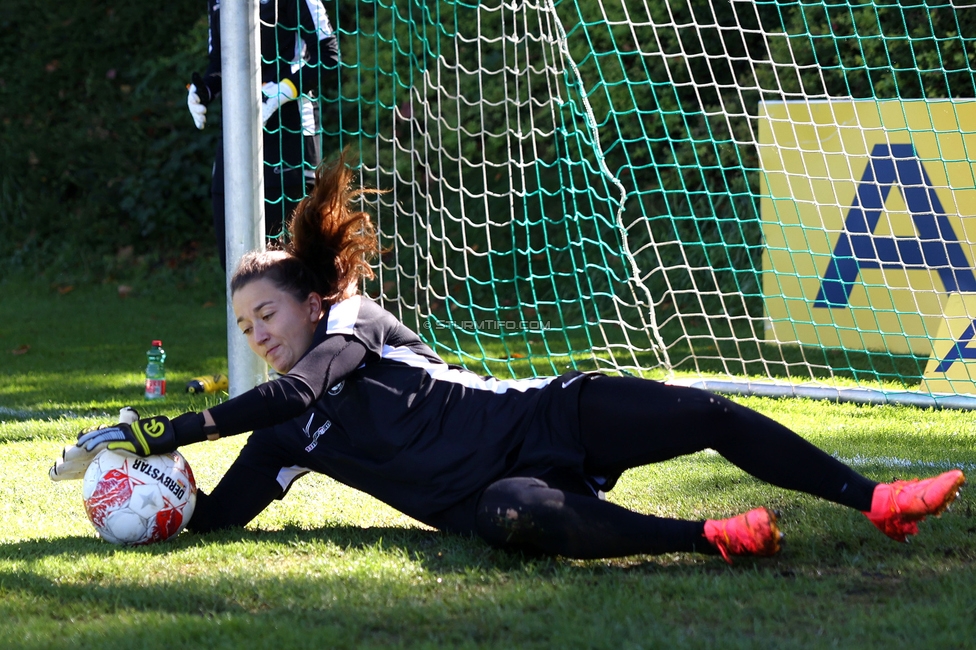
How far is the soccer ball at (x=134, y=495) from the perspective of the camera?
308cm

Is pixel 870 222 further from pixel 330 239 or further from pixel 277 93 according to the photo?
pixel 330 239

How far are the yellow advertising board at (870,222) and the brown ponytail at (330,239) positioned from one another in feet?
10.9

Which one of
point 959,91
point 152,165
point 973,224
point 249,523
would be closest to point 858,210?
point 973,224

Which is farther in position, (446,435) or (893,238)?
(893,238)

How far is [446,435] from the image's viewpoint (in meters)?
3.05

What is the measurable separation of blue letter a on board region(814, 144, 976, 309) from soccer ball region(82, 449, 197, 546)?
4.02m

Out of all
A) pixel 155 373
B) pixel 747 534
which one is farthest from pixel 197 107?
pixel 747 534

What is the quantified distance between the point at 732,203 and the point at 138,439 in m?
5.19

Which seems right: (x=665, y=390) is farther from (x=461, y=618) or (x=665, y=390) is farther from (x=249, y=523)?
(x=249, y=523)

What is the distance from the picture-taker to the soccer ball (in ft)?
10.1

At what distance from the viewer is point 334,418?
319 centimetres

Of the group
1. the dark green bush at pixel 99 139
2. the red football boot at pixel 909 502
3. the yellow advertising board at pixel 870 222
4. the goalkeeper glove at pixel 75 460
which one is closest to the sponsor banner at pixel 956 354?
the yellow advertising board at pixel 870 222

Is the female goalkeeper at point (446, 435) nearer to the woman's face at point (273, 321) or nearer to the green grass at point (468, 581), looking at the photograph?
the woman's face at point (273, 321)

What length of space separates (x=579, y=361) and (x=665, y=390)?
3.56 meters
